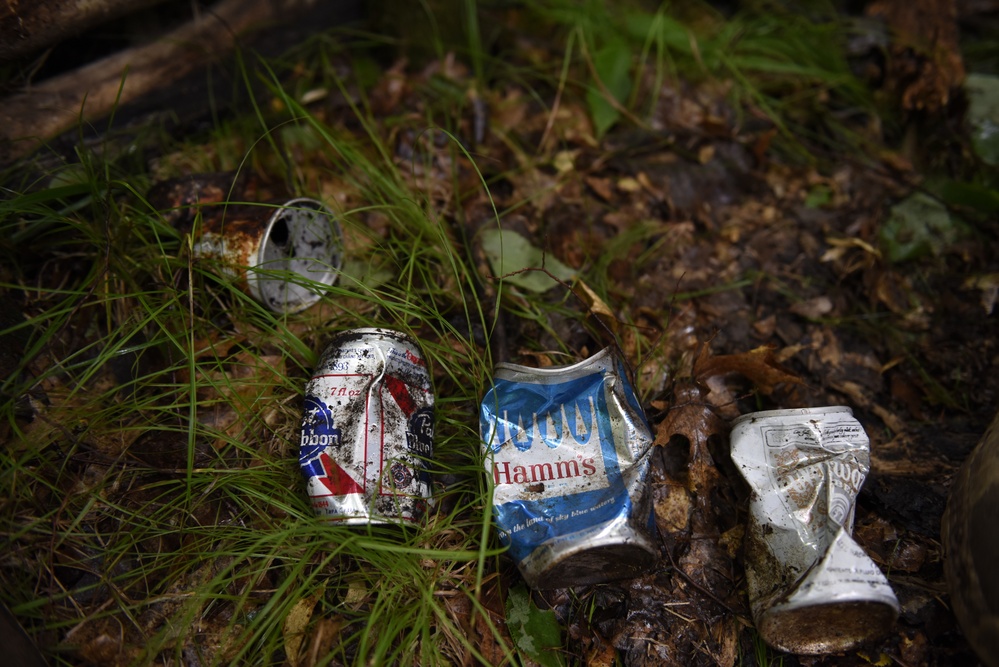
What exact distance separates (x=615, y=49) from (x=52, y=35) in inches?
73.9

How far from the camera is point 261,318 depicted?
1.75 metres

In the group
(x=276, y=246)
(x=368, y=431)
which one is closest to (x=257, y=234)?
(x=276, y=246)

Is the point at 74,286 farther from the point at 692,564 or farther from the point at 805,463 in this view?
the point at 805,463

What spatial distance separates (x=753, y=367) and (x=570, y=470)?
67 cm

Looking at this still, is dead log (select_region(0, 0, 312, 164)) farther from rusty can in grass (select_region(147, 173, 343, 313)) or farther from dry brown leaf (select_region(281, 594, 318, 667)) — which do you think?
dry brown leaf (select_region(281, 594, 318, 667))

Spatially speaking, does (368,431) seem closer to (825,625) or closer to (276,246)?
(276,246)

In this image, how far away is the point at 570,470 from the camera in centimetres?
144

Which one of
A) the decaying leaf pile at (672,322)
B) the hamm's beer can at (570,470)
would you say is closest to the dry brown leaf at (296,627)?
the decaying leaf pile at (672,322)

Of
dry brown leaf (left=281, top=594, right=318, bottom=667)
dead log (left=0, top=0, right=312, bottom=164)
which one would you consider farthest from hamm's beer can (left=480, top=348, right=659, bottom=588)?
dead log (left=0, top=0, right=312, bottom=164)

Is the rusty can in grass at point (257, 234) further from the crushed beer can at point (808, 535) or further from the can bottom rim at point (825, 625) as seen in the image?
the can bottom rim at point (825, 625)

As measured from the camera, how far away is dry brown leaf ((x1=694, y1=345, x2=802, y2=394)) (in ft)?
5.63

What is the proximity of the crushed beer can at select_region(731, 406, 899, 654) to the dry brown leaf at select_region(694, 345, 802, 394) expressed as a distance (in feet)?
0.73

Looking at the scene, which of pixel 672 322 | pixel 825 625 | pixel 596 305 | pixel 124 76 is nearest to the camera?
pixel 825 625

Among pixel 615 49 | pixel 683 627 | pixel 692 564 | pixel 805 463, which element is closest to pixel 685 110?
pixel 615 49
